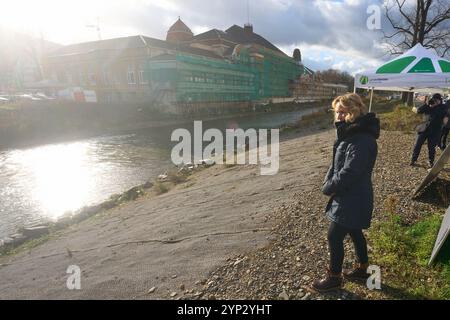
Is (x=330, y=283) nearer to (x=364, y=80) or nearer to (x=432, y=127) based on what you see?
(x=432, y=127)

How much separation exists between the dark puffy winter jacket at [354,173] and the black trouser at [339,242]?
13 centimetres

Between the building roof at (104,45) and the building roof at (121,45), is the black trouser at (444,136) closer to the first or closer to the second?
the building roof at (121,45)

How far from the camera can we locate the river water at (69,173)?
10.7 metres

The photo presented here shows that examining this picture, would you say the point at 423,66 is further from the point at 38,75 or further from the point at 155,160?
the point at 38,75

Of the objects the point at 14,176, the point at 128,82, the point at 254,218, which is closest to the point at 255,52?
the point at 128,82

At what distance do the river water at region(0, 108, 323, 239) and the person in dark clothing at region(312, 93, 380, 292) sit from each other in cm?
931

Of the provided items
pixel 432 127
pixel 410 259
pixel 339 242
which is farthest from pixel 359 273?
pixel 432 127

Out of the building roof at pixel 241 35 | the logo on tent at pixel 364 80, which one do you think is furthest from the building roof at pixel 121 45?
the logo on tent at pixel 364 80

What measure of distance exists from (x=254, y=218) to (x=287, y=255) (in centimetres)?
173

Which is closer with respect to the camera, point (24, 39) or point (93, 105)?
point (93, 105)

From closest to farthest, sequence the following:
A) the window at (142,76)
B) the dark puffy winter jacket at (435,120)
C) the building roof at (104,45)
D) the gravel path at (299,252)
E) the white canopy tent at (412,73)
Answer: the gravel path at (299,252), the dark puffy winter jacket at (435,120), the white canopy tent at (412,73), the window at (142,76), the building roof at (104,45)

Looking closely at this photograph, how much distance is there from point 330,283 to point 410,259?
1296 mm

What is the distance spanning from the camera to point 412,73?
29.9ft
